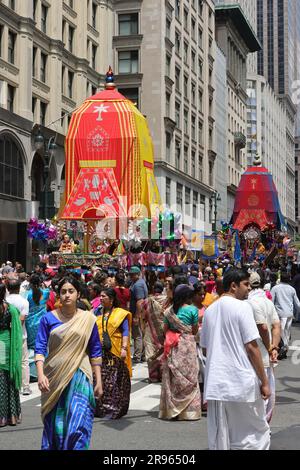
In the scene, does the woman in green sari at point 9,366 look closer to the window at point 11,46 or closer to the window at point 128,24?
the window at point 11,46

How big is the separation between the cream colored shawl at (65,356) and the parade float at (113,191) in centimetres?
1471

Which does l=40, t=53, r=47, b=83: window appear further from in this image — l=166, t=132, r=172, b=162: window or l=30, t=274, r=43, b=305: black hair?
l=30, t=274, r=43, b=305: black hair

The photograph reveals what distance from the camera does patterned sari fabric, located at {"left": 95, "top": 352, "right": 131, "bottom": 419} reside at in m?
9.12

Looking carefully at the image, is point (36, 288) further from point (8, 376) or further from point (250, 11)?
point (250, 11)

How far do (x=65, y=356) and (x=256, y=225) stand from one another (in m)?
32.7

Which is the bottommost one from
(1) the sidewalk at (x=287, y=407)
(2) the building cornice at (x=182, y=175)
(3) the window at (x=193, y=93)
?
(1) the sidewalk at (x=287, y=407)

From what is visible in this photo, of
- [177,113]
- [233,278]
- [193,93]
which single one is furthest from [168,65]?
[233,278]

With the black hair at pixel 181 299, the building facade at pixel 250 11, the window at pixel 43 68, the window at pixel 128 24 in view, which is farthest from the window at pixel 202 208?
the black hair at pixel 181 299

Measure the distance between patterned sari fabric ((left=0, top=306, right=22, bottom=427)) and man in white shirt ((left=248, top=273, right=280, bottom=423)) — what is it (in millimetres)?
2702

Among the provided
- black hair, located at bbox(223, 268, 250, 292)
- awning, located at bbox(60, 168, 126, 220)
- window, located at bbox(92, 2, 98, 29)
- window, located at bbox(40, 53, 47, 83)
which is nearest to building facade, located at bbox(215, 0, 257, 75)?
window, located at bbox(92, 2, 98, 29)

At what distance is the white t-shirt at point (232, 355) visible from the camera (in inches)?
229

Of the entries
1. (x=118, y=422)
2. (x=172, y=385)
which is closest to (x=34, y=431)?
(x=118, y=422)

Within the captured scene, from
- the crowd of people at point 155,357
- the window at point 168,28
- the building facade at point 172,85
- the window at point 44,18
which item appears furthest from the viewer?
the window at point 168,28

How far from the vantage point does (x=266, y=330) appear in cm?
715
